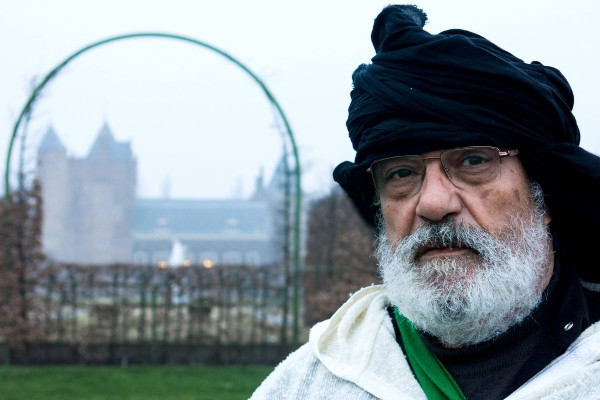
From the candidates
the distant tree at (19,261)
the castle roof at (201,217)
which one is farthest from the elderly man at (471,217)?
the castle roof at (201,217)

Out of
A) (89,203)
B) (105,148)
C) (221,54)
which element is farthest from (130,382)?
(105,148)

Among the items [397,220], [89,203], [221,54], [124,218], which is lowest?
[397,220]

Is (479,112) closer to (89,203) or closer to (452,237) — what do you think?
(452,237)

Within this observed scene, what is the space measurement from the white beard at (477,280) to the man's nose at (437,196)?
3 cm

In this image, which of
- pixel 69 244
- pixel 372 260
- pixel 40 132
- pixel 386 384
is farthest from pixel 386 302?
pixel 69 244

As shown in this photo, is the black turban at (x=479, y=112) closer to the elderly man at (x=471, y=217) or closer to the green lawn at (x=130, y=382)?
the elderly man at (x=471, y=217)

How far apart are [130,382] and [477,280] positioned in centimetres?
781

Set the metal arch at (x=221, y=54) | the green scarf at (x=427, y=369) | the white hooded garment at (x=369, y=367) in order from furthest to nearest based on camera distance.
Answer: the metal arch at (x=221, y=54)
the green scarf at (x=427, y=369)
the white hooded garment at (x=369, y=367)

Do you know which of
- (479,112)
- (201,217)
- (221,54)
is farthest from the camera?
(201,217)

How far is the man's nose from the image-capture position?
202 cm

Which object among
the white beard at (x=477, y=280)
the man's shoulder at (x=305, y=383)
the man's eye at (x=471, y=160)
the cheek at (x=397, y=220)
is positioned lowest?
the man's shoulder at (x=305, y=383)

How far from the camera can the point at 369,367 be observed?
212 centimetres

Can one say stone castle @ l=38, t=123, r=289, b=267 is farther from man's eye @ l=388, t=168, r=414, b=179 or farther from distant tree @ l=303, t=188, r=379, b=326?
man's eye @ l=388, t=168, r=414, b=179

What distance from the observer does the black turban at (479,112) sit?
79.4 inches
